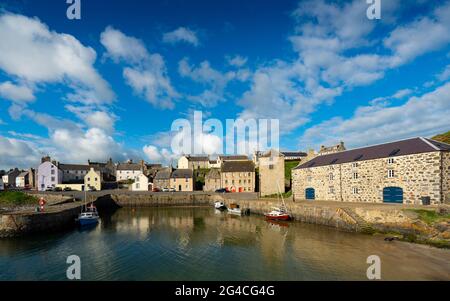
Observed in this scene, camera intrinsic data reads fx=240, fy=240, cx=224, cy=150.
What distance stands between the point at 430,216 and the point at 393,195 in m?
6.56

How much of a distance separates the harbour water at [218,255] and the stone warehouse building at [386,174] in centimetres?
706

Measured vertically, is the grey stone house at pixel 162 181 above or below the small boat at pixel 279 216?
above

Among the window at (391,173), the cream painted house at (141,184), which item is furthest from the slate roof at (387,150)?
the cream painted house at (141,184)

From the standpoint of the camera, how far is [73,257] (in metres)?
17.6

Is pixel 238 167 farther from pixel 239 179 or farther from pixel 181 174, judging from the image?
pixel 181 174

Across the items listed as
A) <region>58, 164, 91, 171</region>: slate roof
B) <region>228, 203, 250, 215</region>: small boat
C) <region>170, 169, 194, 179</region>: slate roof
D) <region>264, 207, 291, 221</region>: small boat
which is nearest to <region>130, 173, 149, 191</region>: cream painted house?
<region>170, 169, 194, 179</region>: slate roof

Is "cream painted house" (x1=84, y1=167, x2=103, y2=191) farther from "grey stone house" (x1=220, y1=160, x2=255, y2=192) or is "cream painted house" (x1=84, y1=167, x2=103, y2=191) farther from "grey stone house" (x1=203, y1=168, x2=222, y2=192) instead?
"grey stone house" (x1=220, y1=160, x2=255, y2=192)

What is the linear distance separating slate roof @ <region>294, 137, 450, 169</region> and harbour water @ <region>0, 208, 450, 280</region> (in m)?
10.2

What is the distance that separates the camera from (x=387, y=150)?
1115 inches

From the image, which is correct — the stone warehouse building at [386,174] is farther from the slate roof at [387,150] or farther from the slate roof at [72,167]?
the slate roof at [72,167]

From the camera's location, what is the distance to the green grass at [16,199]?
3990 cm

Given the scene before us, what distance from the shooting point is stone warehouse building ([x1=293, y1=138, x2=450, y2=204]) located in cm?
2269
